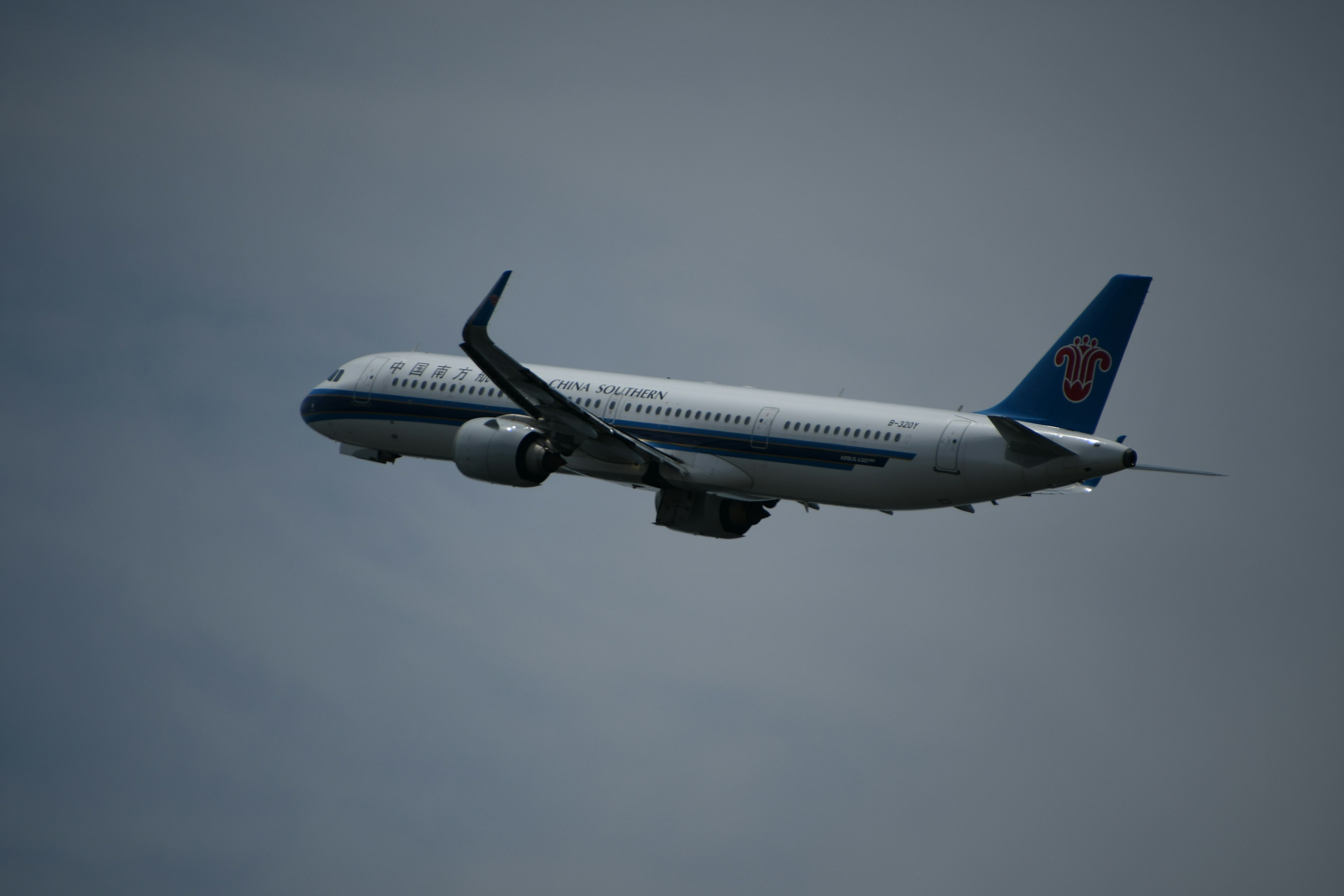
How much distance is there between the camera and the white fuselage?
118ft

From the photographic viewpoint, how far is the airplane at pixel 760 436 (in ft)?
118

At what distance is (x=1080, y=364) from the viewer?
3684 centimetres

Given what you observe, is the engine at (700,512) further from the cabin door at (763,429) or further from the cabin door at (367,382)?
the cabin door at (367,382)

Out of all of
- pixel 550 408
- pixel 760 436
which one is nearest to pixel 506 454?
pixel 550 408

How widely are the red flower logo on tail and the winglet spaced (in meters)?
14.3

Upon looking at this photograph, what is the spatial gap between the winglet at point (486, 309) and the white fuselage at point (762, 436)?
21.1 ft

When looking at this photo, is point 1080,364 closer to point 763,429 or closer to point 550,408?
point 763,429

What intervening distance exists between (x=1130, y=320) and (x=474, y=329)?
1664 cm

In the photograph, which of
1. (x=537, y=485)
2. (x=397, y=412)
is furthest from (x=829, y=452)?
(x=397, y=412)

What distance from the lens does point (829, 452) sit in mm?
37719

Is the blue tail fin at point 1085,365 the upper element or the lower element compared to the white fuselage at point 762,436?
upper

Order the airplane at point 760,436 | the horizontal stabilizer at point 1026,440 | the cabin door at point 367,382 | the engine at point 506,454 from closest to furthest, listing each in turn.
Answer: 1. the horizontal stabilizer at point 1026,440
2. the airplane at point 760,436
3. the engine at point 506,454
4. the cabin door at point 367,382

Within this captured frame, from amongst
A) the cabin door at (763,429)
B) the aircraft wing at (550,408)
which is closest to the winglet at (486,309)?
the aircraft wing at (550,408)

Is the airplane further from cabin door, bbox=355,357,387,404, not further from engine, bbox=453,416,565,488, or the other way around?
cabin door, bbox=355,357,387,404
